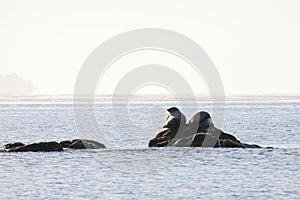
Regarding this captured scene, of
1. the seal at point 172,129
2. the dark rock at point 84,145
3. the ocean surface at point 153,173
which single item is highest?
the seal at point 172,129

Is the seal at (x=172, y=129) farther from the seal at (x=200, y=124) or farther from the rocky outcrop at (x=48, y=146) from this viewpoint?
the rocky outcrop at (x=48, y=146)

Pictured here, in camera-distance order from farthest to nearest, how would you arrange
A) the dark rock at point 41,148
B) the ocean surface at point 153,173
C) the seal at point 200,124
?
the seal at point 200,124
the dark rock at point 41,148
the ocean surface at point 153,173

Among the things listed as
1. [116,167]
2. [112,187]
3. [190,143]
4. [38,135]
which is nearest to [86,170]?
[116,167]

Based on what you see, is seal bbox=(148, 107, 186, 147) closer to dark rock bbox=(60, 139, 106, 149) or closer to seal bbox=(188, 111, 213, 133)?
seal bbox=(188, 111, 213, 133)

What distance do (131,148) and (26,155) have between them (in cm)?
1069

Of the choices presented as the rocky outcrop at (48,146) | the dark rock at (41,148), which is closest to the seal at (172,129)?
the rocky outcrop at (48,146)

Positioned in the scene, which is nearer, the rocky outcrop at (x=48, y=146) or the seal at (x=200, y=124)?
the rocky outcrop at (x=48, y=146)

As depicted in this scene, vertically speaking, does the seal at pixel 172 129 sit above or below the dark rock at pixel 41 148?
above

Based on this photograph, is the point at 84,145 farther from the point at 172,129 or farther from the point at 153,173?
the point at 153,173

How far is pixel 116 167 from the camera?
5250 cm

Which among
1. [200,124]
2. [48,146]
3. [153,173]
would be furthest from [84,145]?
[153,173]

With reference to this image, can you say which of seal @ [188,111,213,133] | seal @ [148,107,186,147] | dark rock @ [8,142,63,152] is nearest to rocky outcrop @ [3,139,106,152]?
dark rock @ [8,142,63,152]

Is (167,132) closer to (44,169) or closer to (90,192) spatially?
(44,169)

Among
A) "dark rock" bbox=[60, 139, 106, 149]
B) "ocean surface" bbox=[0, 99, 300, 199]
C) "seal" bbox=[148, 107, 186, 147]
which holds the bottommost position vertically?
"ocean surface" bbox=[0, 99, 300, 199]
